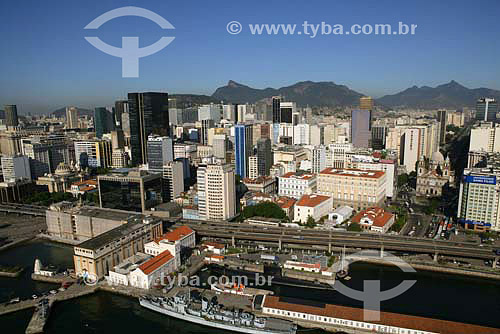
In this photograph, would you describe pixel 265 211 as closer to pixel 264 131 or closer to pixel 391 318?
pixel 391 318

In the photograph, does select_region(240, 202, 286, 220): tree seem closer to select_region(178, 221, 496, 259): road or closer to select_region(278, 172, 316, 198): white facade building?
select_region(178, 221, 496, 259): road

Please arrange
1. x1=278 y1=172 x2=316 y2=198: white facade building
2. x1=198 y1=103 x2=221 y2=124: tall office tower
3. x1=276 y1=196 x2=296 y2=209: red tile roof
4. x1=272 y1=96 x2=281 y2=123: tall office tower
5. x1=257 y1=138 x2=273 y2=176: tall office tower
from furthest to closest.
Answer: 1. x1=198 y1=103 x2=221 y2=124: tall office tower
2. x1=272 y1=96 x2=281 y2=123: tall office tower
3. x1=257 y1=138 x2=273 y2=176: tall office tower
4. x1=278 y1=172 x2=316 y2=198: white facade building
5. x1=276 y1=196 x2=296 y2=209: red tile roof

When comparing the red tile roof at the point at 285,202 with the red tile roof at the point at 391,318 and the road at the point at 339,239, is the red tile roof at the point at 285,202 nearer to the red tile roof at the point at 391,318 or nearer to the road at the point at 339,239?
the road at the point at 339,239

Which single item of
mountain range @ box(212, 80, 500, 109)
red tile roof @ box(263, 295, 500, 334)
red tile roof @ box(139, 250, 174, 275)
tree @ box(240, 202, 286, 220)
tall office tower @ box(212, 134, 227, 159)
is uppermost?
mountain range @ box(212, 80, 500, 109)

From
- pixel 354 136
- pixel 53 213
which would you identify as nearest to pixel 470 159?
pixel 354 136

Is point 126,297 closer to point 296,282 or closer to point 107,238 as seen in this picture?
point 107,238

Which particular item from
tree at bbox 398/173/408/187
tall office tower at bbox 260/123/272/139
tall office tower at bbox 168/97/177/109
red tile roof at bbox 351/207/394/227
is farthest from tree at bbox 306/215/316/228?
tall office tower at bbox 168/97/177/109
